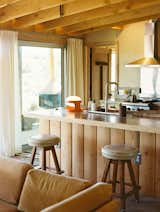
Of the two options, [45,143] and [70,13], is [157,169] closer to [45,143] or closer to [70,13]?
[45,143]

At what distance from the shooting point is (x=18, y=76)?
6613 millimetres

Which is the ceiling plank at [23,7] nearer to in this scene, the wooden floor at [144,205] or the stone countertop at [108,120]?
the stone countertop at [108,120]

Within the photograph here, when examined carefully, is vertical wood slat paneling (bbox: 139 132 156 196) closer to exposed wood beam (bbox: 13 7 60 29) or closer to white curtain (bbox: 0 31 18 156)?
exposed wood beam (bbox: 13 7 60 29)

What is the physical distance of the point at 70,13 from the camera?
5.73 metres

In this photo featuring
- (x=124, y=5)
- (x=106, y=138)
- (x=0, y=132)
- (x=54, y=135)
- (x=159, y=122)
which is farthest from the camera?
(x=0, y=132)

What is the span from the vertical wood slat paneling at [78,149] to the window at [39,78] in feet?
7.64

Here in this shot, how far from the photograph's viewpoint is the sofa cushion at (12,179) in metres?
3.13

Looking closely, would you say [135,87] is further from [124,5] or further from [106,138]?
[106,138]

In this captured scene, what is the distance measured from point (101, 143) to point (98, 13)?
2.57 meters

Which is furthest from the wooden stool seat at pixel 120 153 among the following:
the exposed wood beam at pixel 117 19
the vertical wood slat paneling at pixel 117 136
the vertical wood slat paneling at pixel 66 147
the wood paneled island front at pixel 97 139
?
the exposed wood beam at pixel 117 19

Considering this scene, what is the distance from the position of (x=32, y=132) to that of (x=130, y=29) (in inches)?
119

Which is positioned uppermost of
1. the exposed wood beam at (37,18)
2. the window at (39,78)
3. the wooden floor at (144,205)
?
the exposed wood beam at (37,18)

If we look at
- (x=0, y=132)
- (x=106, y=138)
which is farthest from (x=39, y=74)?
(x=106, y=138)

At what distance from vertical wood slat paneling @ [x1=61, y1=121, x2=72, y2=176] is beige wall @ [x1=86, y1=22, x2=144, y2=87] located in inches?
119
